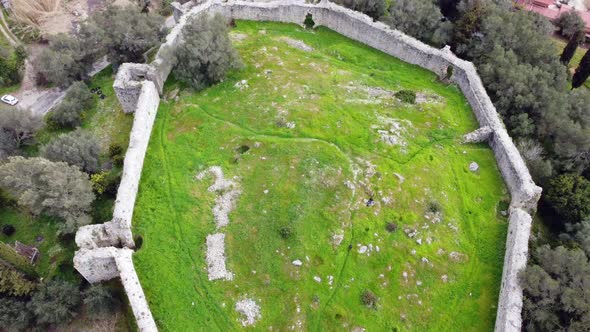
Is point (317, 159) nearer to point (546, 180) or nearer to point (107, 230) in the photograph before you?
point (107, 230)

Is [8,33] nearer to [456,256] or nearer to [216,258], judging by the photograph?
[216,258]

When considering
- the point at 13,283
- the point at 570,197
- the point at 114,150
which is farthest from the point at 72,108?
the point at 570,197

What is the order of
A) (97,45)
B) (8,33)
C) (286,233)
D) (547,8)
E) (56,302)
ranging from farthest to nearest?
(547,8) → (8,33) → (97,45) → (286,233) → (56,302)

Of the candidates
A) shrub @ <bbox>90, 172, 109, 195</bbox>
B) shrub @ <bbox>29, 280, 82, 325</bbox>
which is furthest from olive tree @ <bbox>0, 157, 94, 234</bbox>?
shrub @ <bbox>29, 280, 82, 325</bbox>

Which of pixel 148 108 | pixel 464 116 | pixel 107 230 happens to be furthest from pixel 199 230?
pixel 464 116

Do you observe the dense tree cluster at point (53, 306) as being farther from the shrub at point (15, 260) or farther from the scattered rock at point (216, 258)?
the scattered rock at point (216, 258)

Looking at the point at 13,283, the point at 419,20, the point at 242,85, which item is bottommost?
the point at 13,283

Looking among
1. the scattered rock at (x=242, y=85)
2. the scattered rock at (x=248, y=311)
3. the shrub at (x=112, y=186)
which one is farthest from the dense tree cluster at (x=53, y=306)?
the scattered rock at (x=242, y=85)
